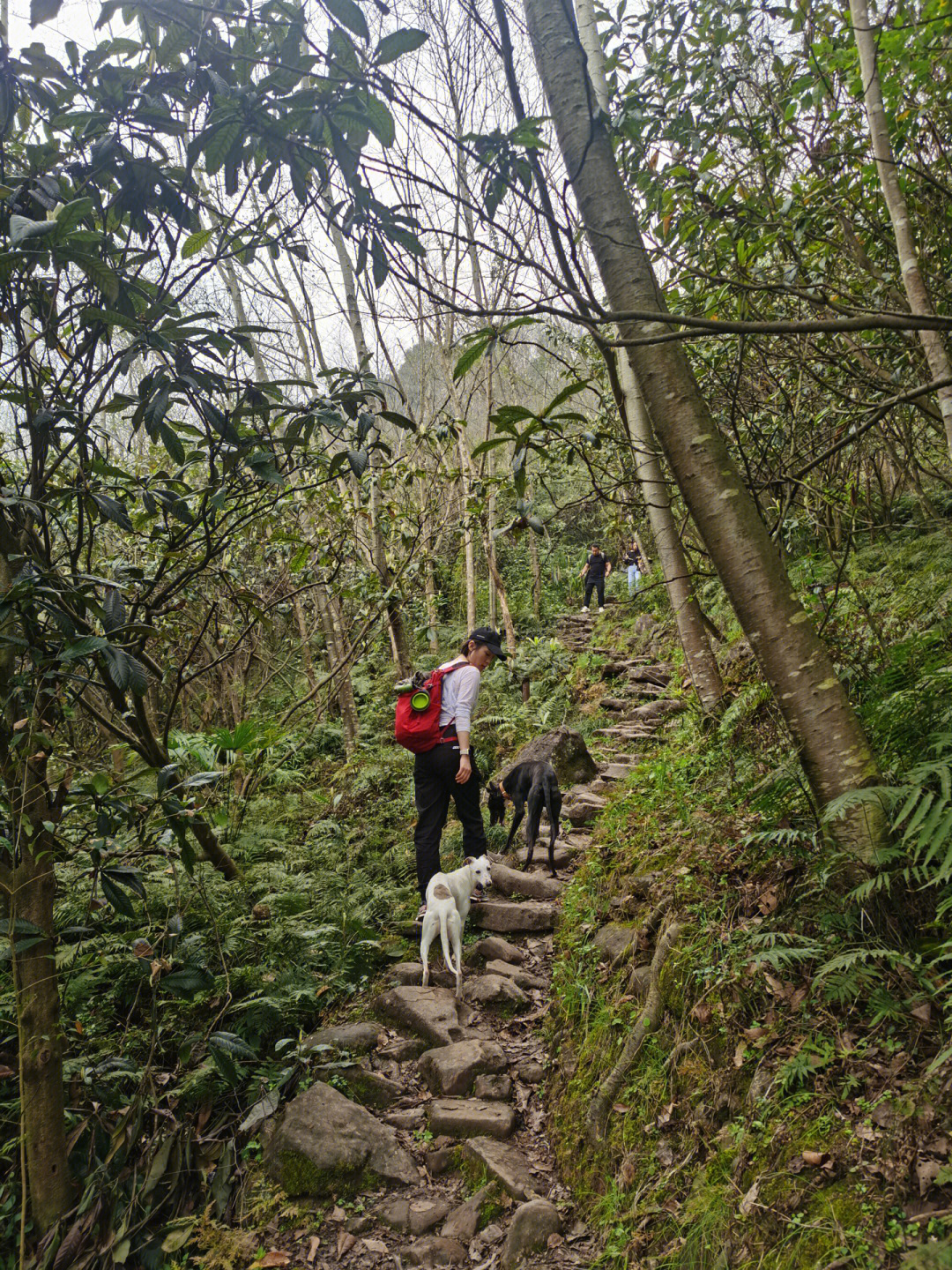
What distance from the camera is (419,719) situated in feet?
16.9

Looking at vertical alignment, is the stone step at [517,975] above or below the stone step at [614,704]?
below

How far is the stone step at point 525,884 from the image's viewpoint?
5.77 meters

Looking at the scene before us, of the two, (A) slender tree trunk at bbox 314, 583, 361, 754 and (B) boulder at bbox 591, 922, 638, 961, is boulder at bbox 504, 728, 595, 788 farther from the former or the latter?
(B) boulder at bbox 591, 922, 638, 961

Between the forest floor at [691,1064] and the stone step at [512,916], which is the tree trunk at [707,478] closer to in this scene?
the forest floor at [691,1064]

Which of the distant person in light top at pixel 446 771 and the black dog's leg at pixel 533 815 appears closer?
the distant person in light top at pixel 446 771

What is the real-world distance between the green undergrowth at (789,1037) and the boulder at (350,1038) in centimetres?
101

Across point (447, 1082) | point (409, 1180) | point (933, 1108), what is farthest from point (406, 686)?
point (933, 1108)

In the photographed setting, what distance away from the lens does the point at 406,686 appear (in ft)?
17.3

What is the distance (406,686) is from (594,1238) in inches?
130

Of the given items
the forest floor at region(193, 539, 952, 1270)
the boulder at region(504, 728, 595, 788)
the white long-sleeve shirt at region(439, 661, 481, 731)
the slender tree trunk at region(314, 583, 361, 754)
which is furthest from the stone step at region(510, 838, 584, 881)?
the slender tree trunk at region(314, 583, 361, 754)

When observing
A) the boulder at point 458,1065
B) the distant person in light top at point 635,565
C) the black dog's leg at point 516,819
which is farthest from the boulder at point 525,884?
the distant person in light top at point 635,565

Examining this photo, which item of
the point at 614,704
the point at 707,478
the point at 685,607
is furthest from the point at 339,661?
the point at 707,478

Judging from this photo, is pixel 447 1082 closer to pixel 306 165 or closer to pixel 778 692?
pixel 778 692

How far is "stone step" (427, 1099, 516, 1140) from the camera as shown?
3.48 metres
